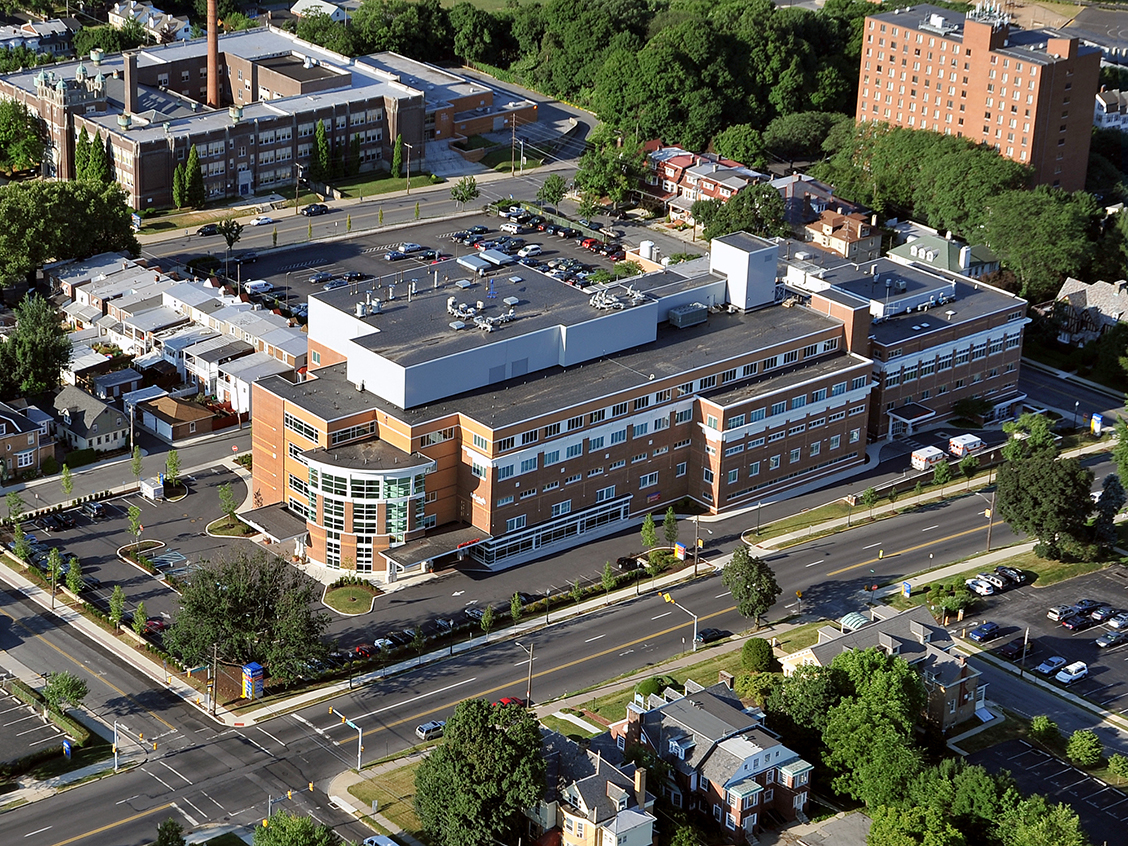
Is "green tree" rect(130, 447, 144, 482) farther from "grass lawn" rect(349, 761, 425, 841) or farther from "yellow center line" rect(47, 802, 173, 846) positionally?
"grass lawn" rect(349, 761, 425, 841)

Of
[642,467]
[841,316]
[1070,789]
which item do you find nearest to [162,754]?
[642,467]

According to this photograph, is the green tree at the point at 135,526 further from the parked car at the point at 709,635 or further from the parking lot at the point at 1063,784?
the parking lot at the point at 1063,784

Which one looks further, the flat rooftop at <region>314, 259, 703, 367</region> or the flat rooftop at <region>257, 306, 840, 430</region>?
the flat rooftop at <region>314, 259, 703, 367</region>

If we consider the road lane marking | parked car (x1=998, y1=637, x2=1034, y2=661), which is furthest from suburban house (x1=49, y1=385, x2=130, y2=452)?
parked car (x1=998, y1=637, x2=1034, y2=661)

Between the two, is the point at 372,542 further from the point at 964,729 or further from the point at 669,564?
the point at 964,729

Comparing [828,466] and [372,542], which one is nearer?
[372,542]
